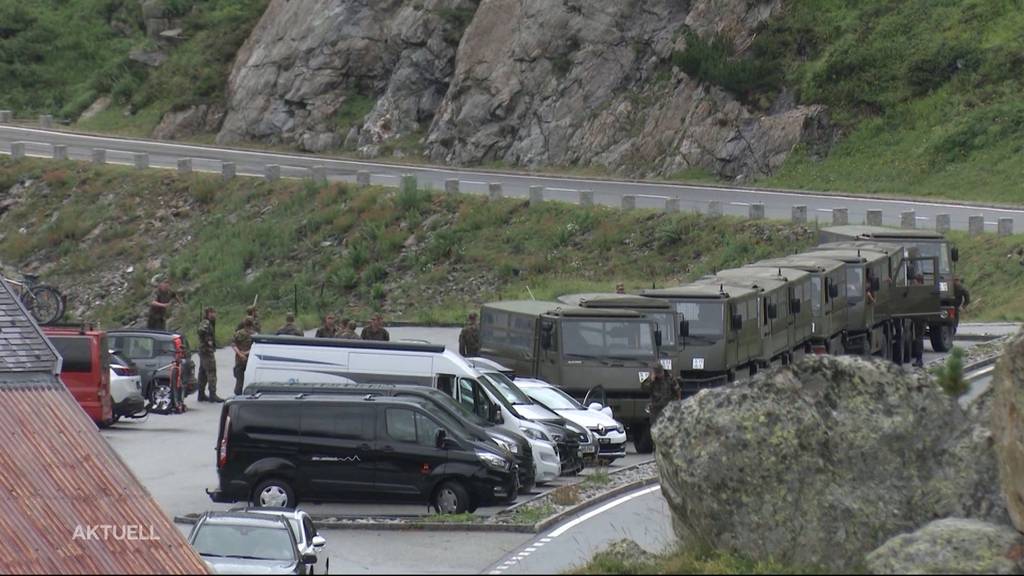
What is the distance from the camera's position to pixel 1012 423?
14070 mm

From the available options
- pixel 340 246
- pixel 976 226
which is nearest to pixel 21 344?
pixel 976 226

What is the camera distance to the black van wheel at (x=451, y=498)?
22969 mm

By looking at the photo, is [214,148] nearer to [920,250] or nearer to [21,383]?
[920,250]

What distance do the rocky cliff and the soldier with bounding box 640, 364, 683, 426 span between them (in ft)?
106

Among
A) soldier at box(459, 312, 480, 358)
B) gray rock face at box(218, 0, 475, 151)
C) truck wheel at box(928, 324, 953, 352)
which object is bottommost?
truck wheel at box(928, 324, 953, 352)

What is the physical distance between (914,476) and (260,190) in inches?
1858

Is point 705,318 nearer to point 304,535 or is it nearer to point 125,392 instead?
point 125,392

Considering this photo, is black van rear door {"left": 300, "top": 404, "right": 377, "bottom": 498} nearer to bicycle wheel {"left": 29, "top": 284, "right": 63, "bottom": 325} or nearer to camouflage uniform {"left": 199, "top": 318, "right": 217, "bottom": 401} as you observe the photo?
camouflage uniform {"left": 199, "top": 318, "right": 217, "bottom": 401}

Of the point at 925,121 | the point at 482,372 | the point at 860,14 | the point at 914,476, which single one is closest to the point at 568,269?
the point at 925,121

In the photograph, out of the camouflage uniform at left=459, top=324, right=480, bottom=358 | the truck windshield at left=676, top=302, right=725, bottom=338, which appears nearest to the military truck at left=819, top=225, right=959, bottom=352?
the truck windshield at left=676, top=302, right=725, bottom=338

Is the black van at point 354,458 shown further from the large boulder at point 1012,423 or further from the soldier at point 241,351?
the large boulder at point 1012,423

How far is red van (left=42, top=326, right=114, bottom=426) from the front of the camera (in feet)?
94.0

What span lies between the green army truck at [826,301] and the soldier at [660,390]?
806 cm

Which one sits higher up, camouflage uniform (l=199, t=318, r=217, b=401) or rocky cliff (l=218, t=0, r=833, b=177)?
rocky cliff (l=218, t=0, r=833, b=177)
